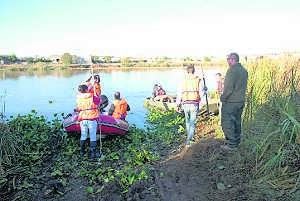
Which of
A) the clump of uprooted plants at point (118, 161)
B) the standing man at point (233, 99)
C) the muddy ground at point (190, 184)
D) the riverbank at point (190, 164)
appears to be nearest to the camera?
the riverbank at point (190, 164)

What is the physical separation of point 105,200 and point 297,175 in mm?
3057

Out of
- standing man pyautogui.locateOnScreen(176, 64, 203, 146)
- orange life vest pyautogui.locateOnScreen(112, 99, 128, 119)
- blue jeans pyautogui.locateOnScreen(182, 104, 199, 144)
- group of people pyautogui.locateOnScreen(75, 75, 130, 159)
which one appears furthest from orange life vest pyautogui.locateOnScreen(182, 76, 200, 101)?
orange life vest pyautogui.locateOnScreen(112, 99, 128, 119)

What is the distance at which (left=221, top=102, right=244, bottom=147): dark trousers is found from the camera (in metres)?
7.77

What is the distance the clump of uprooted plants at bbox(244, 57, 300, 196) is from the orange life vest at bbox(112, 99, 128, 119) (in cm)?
485

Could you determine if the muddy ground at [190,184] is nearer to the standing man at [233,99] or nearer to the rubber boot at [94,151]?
the standing man at [233,99]

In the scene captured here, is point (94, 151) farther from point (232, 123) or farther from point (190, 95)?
point (232, 123)

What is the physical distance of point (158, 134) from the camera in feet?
39.1

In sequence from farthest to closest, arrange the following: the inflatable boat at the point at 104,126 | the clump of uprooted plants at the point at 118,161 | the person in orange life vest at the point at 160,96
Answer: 1. the person in orange life vest at the point at 160,96
2. the inflatable boat at the point at 104,126
3. the clump of uprooted plants at the point at 118,161

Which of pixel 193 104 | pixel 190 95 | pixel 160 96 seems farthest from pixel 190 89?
pixel 160 96

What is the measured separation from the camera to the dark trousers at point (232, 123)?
7.77 metres

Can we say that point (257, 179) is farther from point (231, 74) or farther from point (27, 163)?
point (27, 163)

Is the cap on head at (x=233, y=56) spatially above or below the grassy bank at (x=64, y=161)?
above

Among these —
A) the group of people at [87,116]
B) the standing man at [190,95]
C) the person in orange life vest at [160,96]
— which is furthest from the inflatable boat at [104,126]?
the person in orange life vest at [160,96]

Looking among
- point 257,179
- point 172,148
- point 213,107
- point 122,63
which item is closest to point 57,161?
point 172,148
